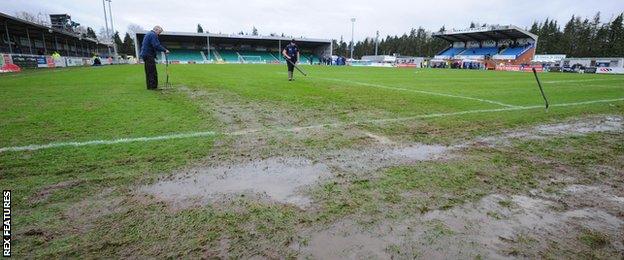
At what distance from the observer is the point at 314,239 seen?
92.4 inches

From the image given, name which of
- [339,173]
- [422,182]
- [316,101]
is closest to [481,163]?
[422,182]

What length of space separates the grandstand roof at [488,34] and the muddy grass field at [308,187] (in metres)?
59.8

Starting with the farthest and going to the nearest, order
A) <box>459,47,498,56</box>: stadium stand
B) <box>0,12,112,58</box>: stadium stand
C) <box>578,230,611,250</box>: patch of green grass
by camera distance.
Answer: <box>459,47,498,56</box>: stadium stand, <box>0,12,112,58</box>: stadium stand, <box>578,230,611,250</box>: patch of green grass

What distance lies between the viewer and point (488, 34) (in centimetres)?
6303

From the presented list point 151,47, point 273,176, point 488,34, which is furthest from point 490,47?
point 273,176

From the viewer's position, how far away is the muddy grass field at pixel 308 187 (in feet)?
7.54

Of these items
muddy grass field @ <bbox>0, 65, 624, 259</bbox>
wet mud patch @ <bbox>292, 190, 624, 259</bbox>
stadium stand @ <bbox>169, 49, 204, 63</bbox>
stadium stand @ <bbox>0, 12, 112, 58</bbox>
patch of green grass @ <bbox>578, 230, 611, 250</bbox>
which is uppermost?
stadium stand @ <bbox>0, 12, 112, 58</bbox>

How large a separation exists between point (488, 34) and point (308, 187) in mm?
70698

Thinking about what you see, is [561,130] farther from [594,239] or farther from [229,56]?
[229,56]

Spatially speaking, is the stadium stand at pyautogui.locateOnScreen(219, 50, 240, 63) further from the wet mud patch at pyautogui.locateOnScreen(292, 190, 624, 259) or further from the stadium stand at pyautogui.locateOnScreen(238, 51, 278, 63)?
the wet mud patch at pyautogui.locateOnScreen(292, 190, 624, 259)

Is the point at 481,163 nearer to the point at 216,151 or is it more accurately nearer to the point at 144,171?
the point at 216,151

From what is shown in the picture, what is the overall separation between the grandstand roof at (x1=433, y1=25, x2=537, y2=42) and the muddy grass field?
59.8 metres

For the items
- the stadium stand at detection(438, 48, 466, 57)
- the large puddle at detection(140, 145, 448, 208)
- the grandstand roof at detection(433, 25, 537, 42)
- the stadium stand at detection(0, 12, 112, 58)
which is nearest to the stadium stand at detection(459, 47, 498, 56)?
the stadium stand at detection(438, 48, 466, 57)

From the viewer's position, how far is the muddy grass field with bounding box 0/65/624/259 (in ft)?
7.54
